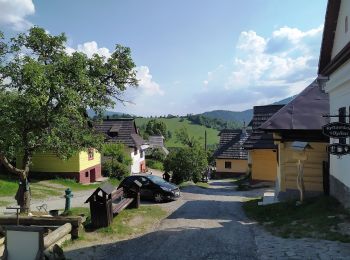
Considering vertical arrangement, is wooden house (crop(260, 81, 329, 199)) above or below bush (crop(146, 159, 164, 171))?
above

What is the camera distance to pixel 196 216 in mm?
16172

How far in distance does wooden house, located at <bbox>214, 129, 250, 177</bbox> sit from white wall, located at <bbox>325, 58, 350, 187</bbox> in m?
34.2

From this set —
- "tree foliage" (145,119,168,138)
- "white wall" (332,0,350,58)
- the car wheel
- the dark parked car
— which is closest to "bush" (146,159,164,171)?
"tree foliage" (145,119,168,138)

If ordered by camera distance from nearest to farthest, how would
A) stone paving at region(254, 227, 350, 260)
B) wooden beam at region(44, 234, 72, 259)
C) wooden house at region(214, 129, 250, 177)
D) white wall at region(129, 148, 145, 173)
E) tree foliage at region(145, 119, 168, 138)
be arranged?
stone paving at region(254, 227, 350, 260)
wooden beam at region(44, 234, 72, 259)
white wall at region(129, 148, 145, 173)
wooden house at region(214, 129, 250, 177)
tree foliage at region(145, 119, 168, 138)

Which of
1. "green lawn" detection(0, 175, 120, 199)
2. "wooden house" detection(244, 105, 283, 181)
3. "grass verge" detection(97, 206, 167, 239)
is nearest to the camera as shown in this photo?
"grass verge" detection(97, 206, 167, 239)

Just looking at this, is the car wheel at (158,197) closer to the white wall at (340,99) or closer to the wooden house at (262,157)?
the white wall at (340,99)

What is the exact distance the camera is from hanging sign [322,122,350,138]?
1095 cm

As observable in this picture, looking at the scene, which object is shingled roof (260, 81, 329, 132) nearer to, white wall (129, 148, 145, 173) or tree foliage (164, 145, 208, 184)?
tree foliage (164, 145, 208, 184)

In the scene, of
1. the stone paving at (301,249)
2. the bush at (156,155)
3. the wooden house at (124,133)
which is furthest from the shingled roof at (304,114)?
the bush at (156,155)

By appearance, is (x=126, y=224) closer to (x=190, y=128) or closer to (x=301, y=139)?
(x=301, y=139)

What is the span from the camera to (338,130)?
11.0 meters

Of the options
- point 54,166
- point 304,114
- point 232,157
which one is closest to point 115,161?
point 54,166

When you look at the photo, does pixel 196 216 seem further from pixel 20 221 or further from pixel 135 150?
pixel 135 150

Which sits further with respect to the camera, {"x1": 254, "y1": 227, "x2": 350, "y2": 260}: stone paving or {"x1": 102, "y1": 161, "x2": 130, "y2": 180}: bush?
{"x1": 102, "y1": 161, "x2": 130, "y2": 180}: bush
